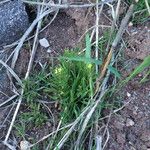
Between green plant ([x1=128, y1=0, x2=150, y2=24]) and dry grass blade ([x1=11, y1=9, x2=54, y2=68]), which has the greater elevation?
dry grass blade ([x1=11, y1=9, x2=54, y2=68])

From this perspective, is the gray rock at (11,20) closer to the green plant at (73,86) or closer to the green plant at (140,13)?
the green plant at (73,86)

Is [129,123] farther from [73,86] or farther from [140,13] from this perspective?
[140,13]

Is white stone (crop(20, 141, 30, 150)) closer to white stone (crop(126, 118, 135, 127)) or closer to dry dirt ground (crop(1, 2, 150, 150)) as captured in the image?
dry dirt ground (crop(1, 2, 150, 150))

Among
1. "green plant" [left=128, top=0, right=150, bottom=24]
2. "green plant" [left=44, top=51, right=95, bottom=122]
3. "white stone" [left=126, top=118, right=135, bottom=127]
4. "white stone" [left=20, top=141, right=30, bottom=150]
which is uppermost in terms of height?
"green plant" [left=128, top=0, right=150, bottom=24]

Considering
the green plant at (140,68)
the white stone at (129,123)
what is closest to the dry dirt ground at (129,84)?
the white stone at (129,123)

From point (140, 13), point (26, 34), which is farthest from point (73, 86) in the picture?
point (140, 13)

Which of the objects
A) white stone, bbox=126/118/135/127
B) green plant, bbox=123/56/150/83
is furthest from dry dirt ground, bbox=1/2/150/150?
green plant, bbox=123/56/150/83

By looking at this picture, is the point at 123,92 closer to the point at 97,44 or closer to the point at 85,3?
the point at 97,44
